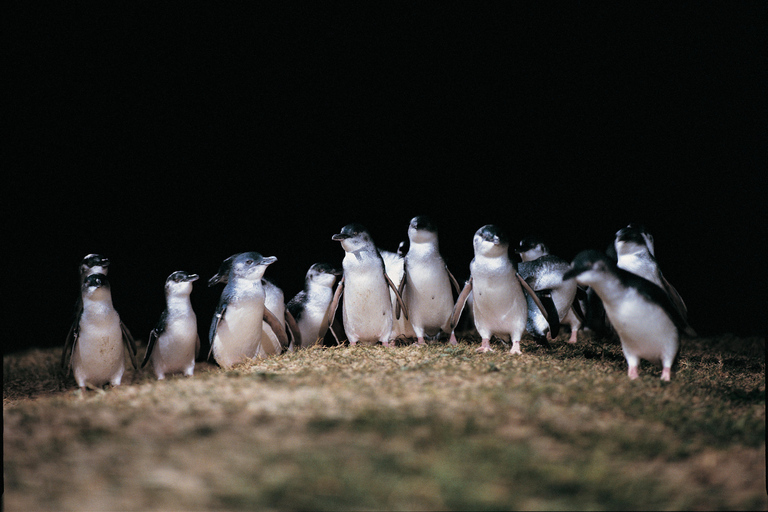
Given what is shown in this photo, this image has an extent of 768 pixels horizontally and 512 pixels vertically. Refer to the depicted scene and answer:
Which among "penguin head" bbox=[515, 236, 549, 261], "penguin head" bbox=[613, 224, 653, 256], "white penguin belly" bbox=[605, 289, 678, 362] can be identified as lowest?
"white penguin belly" bbox=[605, 289, 678, 362]

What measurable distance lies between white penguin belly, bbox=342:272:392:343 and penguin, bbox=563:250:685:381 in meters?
2.06

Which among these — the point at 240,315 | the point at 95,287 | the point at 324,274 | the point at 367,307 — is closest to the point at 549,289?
the point at 367,307

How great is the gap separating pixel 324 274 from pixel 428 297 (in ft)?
4.07

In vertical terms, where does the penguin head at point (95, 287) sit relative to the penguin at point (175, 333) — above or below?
above

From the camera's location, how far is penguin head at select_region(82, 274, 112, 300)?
177 inches

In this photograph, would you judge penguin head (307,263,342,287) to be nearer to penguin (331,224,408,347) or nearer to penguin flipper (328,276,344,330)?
penguin flipper (328,276,344,330)

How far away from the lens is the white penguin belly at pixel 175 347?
471 cm

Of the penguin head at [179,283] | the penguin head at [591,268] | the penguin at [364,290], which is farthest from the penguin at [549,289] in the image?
the penguin head at [179,283]

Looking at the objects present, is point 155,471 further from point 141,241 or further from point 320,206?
point 141,241

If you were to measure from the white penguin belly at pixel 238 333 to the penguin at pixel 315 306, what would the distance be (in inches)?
28.5

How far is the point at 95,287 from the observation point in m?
4.49

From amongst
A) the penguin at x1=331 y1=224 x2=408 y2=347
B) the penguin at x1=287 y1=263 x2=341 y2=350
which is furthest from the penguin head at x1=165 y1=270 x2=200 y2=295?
the penguin at x1=331 y1=224 x2=408 y2=347

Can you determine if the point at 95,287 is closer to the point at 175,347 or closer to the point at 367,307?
the point at 175,347

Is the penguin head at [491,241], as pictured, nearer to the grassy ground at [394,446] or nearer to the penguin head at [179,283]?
the grassy ground at [394,446]
